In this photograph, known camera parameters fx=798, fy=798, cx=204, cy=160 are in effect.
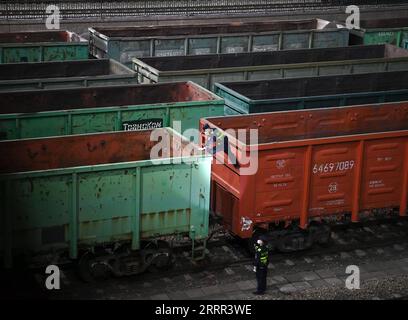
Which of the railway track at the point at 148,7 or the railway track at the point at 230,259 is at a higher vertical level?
the railway track at the point at 148,7

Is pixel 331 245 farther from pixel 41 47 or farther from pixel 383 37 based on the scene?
pixel 383 37

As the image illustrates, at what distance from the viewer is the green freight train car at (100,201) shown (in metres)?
14.5

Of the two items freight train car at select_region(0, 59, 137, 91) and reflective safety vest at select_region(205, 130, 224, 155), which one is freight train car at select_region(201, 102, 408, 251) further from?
freight train car at select_region(0, 59, 137, 91)

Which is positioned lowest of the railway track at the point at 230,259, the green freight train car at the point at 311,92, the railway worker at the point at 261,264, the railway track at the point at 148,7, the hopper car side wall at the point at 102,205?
the railway track at the point at 230,259

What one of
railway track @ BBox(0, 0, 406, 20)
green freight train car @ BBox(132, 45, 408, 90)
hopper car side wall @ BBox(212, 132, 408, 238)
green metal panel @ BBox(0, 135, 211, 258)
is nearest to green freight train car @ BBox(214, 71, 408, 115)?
green freight train car @ BBox(132, 45, 408, 90)

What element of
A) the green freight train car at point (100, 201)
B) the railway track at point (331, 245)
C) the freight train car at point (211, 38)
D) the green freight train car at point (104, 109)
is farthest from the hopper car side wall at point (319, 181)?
the freight train car at point (211, 38)

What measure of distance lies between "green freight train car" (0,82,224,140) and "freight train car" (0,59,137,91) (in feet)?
3.17

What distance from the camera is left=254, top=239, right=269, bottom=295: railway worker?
50.5ft

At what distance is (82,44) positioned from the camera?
25.7m

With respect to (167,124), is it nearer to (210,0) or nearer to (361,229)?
(361,229)

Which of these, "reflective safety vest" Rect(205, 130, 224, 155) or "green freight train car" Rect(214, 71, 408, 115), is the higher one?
"green freight train car" Rect(214, 71, 408, 115)

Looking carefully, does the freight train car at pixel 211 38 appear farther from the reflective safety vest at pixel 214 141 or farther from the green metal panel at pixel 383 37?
the reflective safety vest at pixel 214 141

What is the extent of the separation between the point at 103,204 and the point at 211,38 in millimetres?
13192

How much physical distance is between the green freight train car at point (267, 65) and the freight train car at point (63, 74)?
31.7 inches
